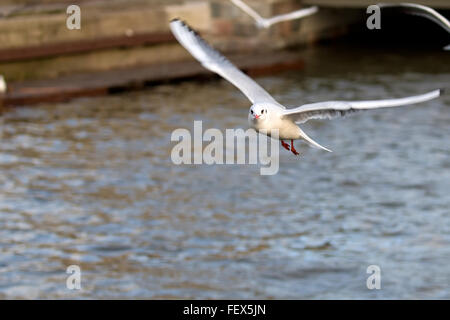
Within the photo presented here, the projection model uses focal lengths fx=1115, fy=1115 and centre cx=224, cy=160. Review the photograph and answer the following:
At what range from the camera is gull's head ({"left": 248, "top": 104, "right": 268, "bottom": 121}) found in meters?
12.2

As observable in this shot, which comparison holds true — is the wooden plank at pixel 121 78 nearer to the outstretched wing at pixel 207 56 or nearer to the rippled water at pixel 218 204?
the rippled water at pixel 218 204

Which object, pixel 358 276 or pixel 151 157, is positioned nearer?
pixel 358 276

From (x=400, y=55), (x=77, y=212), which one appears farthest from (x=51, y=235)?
(x=400, y=55)

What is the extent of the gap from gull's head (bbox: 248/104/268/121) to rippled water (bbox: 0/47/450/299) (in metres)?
10.4

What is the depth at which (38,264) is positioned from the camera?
23594 mm

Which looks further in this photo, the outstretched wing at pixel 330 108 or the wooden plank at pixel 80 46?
the wooden plank at pixel 80 46

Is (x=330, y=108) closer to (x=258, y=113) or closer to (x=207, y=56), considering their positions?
(x=258, y=113)

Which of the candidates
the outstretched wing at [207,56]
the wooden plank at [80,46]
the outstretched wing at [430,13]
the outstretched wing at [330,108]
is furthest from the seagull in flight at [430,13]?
the wooden plank at [80,46]

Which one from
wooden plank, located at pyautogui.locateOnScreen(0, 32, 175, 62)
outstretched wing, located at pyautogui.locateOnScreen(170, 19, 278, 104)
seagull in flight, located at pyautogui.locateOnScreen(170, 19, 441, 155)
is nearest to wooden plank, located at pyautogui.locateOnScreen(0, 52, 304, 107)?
wooden plank, located at pyautogui.locateOnScreen(0, 32, 175, 62)

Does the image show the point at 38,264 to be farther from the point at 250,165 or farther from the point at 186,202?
the point at 250,165

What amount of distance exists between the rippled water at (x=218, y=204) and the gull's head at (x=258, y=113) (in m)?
10.4

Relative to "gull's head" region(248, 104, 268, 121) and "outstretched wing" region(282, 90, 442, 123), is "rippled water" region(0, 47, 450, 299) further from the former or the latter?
"gull's head" region(248, 104, 268, 121)

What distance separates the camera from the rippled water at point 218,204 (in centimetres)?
2306

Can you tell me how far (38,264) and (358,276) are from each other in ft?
22.1
